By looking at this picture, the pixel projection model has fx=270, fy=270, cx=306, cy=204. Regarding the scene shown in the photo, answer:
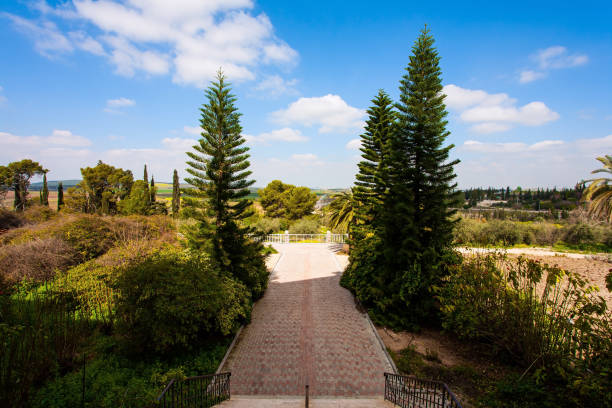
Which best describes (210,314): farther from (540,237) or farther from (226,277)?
(540,237)

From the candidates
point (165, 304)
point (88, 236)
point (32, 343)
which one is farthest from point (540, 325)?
point (88, 236)

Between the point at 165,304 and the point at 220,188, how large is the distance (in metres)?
4.38

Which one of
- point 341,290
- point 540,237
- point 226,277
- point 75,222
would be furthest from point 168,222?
point 540,237

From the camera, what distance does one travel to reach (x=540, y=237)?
2302 centimetres

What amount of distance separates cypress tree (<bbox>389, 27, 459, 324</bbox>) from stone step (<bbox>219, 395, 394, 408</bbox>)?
3.22 m

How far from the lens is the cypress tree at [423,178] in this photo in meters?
7.16

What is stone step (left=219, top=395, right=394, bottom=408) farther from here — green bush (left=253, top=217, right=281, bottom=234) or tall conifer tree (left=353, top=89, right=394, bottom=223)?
green bush (left=253, top=217, right=281, bottom=234)

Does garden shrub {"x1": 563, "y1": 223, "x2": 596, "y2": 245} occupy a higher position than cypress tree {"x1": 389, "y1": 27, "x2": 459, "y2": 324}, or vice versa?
cypress tree {"x1": 389, "y1": 27, "x2": 459, "y2": 324}

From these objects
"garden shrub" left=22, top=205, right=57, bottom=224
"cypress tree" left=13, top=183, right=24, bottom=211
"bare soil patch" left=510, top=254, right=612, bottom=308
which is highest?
"cypress tree" left=13, top=183, right=24, bottom=211

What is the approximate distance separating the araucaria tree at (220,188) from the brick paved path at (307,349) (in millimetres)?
1657

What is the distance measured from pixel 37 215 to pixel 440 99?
75.5 ft

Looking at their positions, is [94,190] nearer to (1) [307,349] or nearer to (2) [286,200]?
(2) [286,200]

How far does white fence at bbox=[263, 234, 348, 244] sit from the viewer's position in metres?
20.6

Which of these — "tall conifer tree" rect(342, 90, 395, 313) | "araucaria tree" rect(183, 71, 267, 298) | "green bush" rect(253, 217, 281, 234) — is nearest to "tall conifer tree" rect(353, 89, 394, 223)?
"tall conifer tree" rect(342, 90, 395, 313)
